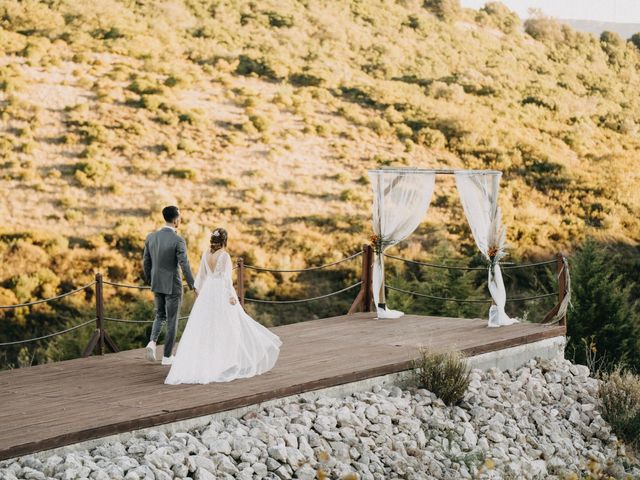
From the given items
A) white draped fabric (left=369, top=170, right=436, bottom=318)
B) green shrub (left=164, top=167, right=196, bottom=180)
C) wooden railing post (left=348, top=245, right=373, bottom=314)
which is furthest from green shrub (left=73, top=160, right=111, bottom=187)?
white draped fabric (left=369, top=170, right=436, bottom=318)

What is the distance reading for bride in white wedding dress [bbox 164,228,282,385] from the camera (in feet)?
23.4

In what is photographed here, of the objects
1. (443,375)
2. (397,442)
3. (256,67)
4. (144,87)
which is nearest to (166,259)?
(397,442)

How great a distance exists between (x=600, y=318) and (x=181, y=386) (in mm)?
10639

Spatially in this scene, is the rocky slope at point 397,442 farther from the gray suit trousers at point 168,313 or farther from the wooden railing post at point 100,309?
the wooden railing post at point 100,309

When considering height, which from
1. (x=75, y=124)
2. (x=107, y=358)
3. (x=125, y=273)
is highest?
(x=75, y=124)

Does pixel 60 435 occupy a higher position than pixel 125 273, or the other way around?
pixel 60 435

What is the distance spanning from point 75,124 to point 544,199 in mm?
14790

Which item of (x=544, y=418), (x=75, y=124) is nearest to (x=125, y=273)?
(x=75, y=124)

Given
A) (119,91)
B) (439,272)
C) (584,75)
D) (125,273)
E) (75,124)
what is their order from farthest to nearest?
→ (584,75), (119,91), (75,124), (125,273), (439,272)

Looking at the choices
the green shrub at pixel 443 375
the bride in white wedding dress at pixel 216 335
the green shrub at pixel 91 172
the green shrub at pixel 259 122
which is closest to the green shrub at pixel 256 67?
the green shrub at pixel 259 122

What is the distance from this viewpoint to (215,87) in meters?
31.5

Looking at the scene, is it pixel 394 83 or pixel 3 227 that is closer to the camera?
pixel 3 227

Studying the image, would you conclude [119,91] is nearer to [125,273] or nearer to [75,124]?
[75,124]

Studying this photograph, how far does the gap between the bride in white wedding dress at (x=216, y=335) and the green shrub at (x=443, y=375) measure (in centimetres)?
146
